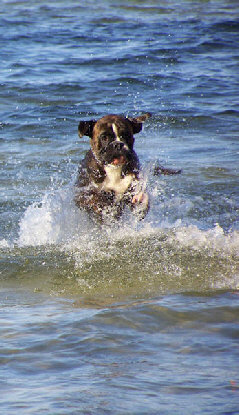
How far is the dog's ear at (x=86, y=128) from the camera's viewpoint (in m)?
6.86

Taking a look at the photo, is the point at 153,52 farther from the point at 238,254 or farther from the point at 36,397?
the point at 36,397

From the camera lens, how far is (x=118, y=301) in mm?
5168

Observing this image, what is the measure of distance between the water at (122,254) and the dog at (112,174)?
196mm

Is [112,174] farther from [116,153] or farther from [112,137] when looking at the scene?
[112,137]

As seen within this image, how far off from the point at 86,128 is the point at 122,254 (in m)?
1.39

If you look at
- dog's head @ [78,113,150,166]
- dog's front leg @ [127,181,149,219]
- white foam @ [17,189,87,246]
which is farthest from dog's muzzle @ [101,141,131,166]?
white foam @ [17,189,87,246]

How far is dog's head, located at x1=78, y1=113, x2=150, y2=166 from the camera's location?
6.62 m

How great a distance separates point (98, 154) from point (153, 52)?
474 inches

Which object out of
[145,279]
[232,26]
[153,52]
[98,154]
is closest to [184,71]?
[153,52]

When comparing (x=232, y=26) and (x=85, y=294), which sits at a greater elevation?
(x=232, y=26)

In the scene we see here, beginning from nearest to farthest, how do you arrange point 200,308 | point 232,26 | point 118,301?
point 200,308 → point 118,301 → point 232,26

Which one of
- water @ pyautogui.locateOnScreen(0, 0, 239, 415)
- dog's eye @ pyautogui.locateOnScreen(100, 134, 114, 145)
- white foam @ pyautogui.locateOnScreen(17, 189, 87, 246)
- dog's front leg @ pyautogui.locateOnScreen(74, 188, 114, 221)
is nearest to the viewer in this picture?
water @ pyautogui.locateOnScreen(0, 0, 239, 415)

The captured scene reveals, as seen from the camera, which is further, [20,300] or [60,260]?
[60,260]

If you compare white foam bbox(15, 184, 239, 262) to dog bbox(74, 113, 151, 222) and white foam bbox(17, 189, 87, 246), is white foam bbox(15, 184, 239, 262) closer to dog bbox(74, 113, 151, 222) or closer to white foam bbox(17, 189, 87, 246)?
white foam bbox(17, 189, 87, 246)
